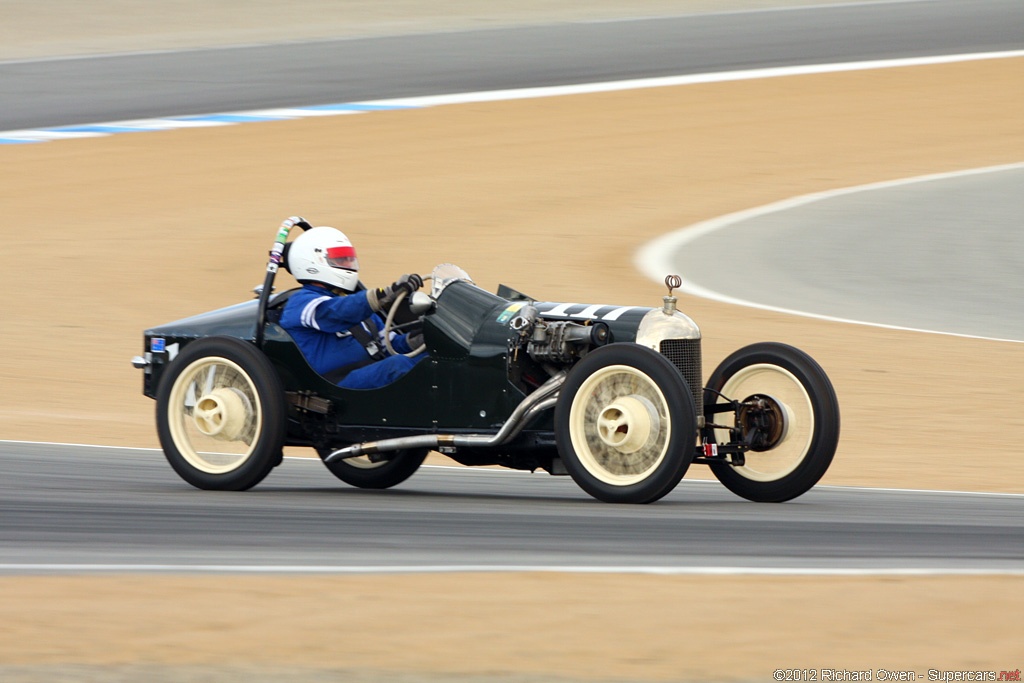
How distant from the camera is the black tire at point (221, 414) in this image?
25.4 feet

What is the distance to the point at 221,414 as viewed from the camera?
7828 millimetres

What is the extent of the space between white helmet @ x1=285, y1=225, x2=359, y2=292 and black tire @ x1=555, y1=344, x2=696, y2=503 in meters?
1.61

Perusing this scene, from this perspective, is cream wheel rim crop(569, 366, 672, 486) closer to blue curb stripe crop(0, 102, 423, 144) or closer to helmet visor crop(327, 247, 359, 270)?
helmet visor crop(327, 247, 359, 270)

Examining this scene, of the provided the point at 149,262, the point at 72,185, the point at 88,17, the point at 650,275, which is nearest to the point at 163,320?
the point at 149,262

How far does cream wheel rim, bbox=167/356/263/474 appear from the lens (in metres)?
7.84

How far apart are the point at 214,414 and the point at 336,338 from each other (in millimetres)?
716

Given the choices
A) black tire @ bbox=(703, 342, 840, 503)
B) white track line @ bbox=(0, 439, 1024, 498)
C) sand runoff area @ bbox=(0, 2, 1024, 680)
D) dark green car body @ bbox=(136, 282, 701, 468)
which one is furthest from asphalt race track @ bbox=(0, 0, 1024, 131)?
black tire @ bbox=(703, 342, 840, 503)

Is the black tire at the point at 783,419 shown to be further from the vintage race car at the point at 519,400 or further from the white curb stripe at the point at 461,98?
the white curb stripe at the point at 461,98

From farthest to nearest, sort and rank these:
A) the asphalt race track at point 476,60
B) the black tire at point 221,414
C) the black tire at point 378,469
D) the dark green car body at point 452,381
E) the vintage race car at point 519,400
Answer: the asphalt race track at point 476,60
the black tire at point 378,469
the black tire at point 221,414
the dark green car body at point 452,381
the vintage race car at point 519,400

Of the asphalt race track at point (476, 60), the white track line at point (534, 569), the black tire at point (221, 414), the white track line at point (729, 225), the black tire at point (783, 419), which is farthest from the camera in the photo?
the asphalt race track at point (476, 60)

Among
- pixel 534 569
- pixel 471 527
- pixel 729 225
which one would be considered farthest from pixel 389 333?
pixel 729 225

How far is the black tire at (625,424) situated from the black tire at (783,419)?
570 millimetres

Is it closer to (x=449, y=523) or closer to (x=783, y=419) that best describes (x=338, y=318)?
(x=449, y=523)

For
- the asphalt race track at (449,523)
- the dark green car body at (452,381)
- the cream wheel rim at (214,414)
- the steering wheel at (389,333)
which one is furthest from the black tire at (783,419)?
the cream wheel rim at (214,414)
